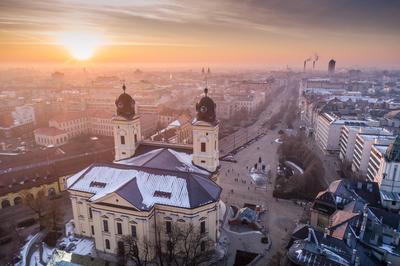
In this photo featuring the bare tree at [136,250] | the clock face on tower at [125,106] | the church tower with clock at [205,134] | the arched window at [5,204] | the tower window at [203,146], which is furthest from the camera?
the arched window at [5,204]

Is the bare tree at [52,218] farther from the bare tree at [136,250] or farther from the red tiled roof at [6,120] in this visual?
the red tiled roof at [6,120]

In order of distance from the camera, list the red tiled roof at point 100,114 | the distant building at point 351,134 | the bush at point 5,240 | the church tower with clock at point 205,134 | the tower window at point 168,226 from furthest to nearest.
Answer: the red tiled roof at point 100,114 → the distant building at point 351,134 → the church tower with clock at point 205,134 → the bush at point 5,240 → the tower window at point 168,226

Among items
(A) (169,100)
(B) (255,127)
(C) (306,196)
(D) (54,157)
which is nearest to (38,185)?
(D) (54,157)

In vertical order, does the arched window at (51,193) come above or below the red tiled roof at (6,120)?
below

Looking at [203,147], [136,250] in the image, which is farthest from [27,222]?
[203,147]

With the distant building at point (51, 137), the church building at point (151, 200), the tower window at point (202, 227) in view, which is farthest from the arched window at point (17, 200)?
the distant building at point (51, 137)

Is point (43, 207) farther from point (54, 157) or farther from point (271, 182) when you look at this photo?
point (271, 182)

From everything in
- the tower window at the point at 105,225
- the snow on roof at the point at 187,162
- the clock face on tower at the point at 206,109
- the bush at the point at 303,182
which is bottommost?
the bush at the point at 303,182
